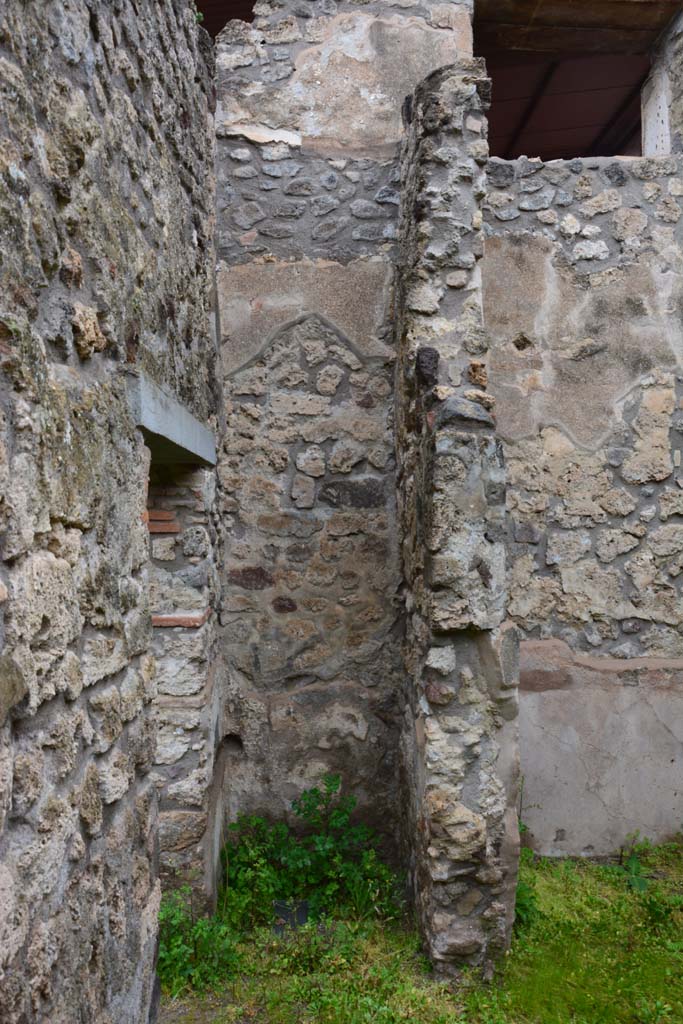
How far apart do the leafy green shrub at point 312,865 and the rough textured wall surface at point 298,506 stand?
13 cm

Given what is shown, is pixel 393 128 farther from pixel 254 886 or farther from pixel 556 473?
Answer: pixel 254 886

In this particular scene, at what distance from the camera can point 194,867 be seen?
3203 mm

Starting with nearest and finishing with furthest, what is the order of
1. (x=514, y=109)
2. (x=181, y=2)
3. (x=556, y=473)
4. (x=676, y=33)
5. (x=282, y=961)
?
(x=181, y=2), (x=282, y=961), (x=556, y=473), (x=676, y=33), (x=514, y=109)

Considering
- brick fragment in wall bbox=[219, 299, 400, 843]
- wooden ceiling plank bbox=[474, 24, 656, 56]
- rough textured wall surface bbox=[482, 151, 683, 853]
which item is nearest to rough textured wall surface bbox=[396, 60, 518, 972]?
brick fragment in wall bbox=[219, 299, 400, 843]

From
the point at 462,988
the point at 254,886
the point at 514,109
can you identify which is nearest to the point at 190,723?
the point at 254,886

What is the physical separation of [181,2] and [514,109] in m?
4.72

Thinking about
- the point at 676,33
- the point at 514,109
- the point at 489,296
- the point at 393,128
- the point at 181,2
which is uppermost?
the point at 514,109

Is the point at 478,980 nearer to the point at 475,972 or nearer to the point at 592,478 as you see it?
the point at 475,972

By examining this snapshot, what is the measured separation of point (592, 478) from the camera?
4.02 metres

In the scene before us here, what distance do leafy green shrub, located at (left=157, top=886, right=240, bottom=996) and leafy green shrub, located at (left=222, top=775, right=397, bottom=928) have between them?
27 cm

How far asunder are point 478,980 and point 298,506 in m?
2.17

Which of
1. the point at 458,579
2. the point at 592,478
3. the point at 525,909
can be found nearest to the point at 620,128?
the point at 592,478

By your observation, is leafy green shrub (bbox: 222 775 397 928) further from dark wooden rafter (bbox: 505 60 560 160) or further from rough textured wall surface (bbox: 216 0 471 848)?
dark wooden rafter (bbox: 505 60 560 160)

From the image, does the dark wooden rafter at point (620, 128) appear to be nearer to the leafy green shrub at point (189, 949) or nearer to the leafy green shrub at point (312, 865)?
the leafy green shrub at point (312, 865)
